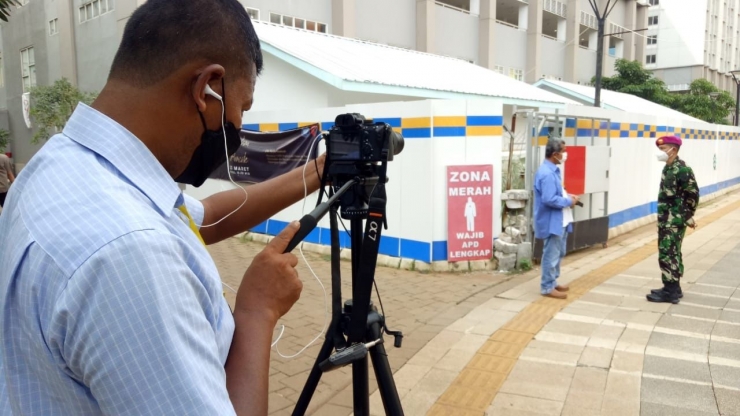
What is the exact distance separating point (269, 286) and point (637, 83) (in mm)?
29473

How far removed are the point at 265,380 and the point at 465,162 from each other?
19.0 feet

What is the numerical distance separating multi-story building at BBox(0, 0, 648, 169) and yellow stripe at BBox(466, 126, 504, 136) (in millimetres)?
10382

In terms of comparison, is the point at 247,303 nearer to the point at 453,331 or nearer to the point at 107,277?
the point at 107,277

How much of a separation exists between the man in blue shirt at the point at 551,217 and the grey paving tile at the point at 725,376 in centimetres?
180

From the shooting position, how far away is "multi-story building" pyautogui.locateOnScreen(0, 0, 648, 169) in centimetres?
1608

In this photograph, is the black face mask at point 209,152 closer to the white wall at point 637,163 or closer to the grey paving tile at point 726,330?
the grey paving tile at point 726,330

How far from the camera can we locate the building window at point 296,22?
1551cm

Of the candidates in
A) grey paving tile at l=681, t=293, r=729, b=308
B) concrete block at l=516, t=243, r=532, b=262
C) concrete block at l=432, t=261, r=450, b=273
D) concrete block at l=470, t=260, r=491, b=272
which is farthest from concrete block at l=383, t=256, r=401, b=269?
grey paving tile at l=681, t=293, r=729, b=308

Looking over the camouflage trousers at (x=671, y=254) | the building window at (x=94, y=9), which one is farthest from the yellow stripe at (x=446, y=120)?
the building window at (x=94, y=9)

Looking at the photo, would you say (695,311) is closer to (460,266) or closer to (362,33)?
Result: (460,266)

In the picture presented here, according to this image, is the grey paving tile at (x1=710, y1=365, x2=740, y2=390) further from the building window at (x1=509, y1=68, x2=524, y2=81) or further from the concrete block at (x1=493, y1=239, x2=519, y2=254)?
the building window at (x1=509, y1=68, x2=524, y2=81)

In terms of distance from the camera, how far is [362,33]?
17625 millimetres

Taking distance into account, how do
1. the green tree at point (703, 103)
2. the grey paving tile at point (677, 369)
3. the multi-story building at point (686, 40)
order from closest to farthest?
the grey paving tile at point (677, 369) < the green tree at point (703, 103) < the multi-story building at point (686, 40)

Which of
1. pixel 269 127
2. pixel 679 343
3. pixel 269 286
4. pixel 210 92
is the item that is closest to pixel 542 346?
pixel 679 343
